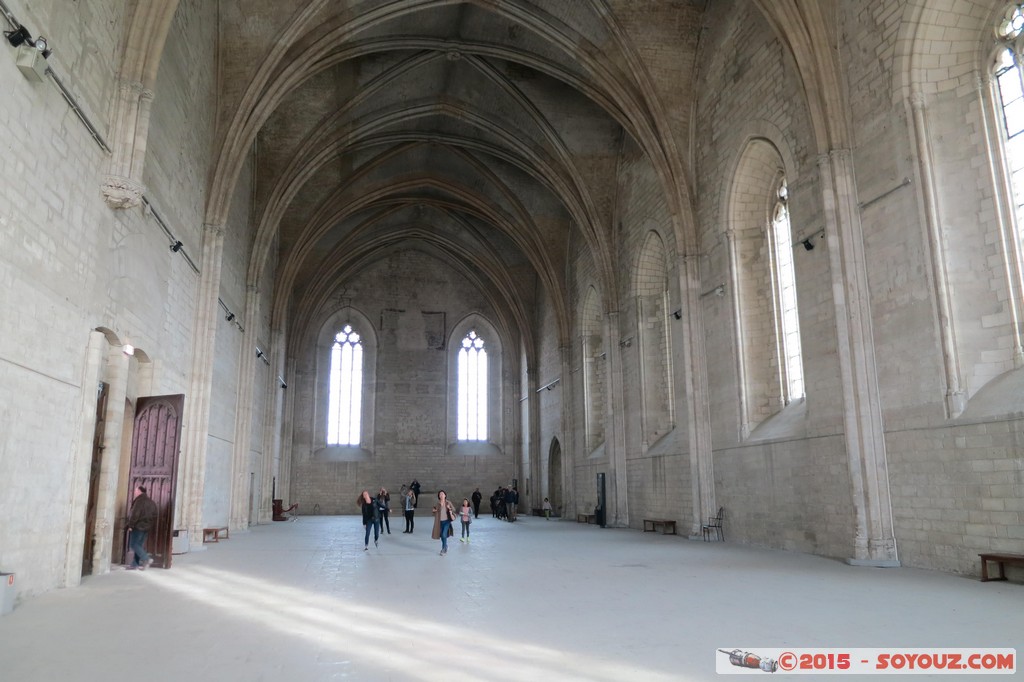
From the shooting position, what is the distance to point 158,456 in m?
11.4

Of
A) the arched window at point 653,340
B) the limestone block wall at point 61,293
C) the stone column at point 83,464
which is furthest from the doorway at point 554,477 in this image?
the stone column at point 83,464

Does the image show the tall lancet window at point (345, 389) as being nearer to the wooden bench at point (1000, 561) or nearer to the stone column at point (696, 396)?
the stone column at point (696, 396)

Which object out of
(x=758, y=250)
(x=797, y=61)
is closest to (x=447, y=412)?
(x=758, y=250)

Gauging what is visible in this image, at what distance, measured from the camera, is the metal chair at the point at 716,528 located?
1555 centimetres

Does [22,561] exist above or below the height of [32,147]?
below

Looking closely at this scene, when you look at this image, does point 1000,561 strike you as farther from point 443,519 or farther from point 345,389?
point 345,389

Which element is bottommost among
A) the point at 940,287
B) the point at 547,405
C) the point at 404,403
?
the point at 940,287

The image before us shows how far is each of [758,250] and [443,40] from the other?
10522 millimetres

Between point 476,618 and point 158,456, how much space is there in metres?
7.16

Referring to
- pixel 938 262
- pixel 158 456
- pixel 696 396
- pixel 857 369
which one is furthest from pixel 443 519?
pixel 938 262

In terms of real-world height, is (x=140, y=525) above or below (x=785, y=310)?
below

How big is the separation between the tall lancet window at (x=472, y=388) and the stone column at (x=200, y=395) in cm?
1937

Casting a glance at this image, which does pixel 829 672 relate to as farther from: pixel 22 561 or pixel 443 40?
pixel 443 40

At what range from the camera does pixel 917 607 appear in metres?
7.02
